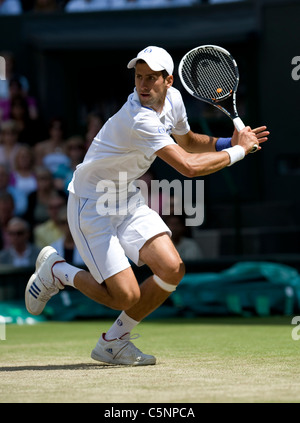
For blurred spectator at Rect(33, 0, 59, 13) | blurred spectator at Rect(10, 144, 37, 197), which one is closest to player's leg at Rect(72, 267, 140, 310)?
blurred spectator at Rect(10, 144, 37, 197)

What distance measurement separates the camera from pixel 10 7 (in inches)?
544

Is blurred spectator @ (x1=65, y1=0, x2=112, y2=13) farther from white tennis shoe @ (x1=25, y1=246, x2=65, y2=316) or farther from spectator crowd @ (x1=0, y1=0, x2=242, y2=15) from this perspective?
white tennis shoe @ (x1=25, y1=246, x2=65, y2=316)

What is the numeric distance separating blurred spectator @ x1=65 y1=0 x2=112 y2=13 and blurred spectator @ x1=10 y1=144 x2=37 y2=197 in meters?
2.80

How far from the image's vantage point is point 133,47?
13.1m

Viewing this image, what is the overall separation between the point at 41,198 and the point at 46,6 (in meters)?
3.59

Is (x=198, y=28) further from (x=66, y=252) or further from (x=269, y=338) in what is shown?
(x=269, y=338)

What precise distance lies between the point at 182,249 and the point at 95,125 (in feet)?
8.54

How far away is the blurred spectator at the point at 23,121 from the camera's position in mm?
12273

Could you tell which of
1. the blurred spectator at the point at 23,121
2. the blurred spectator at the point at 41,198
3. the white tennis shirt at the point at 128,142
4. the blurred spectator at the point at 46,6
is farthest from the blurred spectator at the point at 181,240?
the blurred spectator at the point at 46,6

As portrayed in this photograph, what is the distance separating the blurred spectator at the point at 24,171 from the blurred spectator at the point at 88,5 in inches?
110

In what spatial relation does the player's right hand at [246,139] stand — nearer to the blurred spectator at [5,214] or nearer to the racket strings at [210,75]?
the racket strings at [210,75]

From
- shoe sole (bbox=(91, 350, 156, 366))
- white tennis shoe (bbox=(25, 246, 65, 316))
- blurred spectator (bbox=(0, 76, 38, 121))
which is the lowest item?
shoe sole (bbox=(91, 350, 156, 366))

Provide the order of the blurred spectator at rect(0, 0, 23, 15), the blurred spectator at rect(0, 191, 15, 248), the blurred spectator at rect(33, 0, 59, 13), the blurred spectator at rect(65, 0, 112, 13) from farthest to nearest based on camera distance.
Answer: the blurred spectator at rect(0, 0, 23, 15) → the blurred spectator at rect(33, 0, 59, 13) → the blurred spectator at rect(65, 0, 112, 13) → the blurred spectator at rect(0, 191, 15, 248)

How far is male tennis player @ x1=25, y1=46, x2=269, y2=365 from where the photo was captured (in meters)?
5.55
